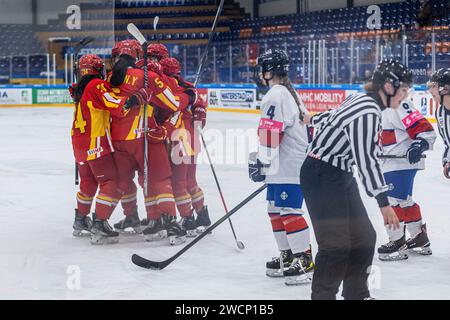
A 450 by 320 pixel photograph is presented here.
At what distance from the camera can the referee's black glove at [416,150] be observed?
15.0 feet

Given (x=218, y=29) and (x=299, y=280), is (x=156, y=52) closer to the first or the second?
(x=299, y=280)

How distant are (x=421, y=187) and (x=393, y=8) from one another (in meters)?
13.8

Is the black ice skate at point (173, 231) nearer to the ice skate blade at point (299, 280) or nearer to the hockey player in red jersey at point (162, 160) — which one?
the hockey player in red jersey at point (162, 160)

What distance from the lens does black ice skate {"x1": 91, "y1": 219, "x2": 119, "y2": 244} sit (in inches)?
206

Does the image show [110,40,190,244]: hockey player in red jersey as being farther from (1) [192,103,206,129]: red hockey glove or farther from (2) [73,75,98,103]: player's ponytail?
(2) [73,75,98,103]: player's ponytail

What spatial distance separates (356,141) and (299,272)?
1.16m

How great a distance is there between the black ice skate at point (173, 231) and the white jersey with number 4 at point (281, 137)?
1.19m

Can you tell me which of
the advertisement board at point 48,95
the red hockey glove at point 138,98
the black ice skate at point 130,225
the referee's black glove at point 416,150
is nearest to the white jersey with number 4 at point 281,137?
the referee's black glove at point 416,150

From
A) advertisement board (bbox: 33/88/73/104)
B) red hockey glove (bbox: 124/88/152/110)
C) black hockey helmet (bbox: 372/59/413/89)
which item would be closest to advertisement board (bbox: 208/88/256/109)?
advertisement board (bbox: 33/88/73/104)

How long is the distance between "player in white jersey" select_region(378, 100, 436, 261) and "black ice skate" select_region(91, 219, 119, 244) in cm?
168

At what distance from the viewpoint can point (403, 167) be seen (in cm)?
479

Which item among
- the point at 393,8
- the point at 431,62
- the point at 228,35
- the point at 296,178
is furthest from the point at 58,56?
the point at 296,178
